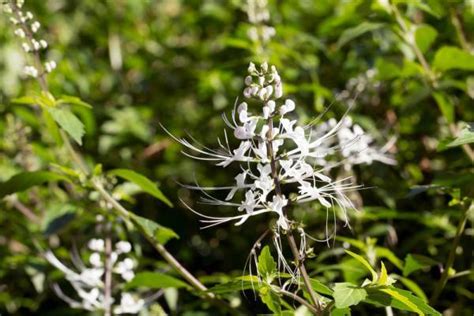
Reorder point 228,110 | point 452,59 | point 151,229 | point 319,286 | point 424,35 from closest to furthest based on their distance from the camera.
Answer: point 319,286, point 151,229, point 452,59, point 424,35, point 228,110

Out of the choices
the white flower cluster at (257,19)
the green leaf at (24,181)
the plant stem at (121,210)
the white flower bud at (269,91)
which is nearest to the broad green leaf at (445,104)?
the white flower cluster at (257,19)

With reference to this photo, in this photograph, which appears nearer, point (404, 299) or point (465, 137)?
point (404, 299)

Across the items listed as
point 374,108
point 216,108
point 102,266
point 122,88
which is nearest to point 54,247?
point 102,266

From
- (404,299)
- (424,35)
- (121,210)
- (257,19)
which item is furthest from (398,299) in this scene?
(257,19)

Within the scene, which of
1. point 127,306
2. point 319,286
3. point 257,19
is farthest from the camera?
point 257,19

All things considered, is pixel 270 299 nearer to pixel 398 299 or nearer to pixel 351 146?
pixel 398 299

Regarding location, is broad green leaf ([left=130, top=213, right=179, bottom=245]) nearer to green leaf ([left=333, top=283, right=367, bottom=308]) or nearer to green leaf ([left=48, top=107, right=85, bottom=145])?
green leaf ([left=48, top=107, right=85, bottom=145])

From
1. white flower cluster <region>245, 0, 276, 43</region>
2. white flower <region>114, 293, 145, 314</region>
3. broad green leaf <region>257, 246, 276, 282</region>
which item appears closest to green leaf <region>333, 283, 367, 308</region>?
broad green leaf <region>257, 246, 276, 282</region>
